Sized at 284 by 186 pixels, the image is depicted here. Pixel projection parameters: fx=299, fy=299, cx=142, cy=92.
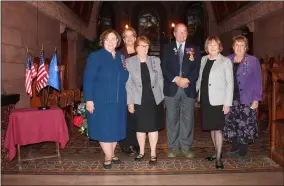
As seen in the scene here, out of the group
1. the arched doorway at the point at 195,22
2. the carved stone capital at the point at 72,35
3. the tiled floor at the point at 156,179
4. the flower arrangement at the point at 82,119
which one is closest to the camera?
the tiled floor at the point at 156,179

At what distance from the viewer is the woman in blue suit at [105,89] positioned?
354 cm

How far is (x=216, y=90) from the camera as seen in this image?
3658mm

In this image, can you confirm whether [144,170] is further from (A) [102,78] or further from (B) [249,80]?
(B) [249,80]

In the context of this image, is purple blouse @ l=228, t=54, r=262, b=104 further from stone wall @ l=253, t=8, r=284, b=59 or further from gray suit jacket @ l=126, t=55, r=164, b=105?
stone wall @ l=253, t=8, r=284, b=59

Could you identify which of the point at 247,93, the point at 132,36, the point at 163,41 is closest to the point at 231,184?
the point at 247,93

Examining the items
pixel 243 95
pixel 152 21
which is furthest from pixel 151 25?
pixel 243 95

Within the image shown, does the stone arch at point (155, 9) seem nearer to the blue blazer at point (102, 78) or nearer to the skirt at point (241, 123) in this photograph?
the skirt at point (241, 123)

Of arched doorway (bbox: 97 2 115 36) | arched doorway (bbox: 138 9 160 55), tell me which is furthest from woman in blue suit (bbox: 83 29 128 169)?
arched doorway (bbox: 138 9 160 55)

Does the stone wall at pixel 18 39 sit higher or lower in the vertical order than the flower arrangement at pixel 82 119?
higher

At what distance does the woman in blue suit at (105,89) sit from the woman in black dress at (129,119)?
273 mm

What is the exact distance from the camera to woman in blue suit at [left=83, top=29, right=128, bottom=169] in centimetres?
354

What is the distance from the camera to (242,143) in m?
3.97

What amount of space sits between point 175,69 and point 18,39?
3092 mm

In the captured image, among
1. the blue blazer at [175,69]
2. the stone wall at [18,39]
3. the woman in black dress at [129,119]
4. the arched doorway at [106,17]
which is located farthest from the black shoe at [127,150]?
the arched doorway at [106,17]
